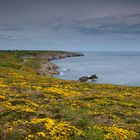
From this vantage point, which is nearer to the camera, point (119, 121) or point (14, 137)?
point (14, 137)

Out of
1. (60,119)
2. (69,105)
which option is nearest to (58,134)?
(60,119)

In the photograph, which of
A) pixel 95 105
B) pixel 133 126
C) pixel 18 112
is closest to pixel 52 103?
pixel 95 105

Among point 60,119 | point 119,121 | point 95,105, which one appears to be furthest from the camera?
point 95,105

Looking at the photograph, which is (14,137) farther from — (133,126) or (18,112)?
(133,126)

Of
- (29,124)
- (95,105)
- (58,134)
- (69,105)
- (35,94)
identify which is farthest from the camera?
(35,94)

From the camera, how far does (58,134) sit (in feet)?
55.3

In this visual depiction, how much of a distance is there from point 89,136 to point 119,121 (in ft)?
18.1

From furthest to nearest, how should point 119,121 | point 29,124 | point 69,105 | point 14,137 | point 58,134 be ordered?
point 69,105, point 119,121, point 29,124, point 58,134, point 14,137

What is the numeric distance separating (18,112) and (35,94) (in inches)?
387

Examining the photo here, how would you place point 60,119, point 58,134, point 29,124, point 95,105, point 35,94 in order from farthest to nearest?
point 35,94 → point 95,105 → point 60,119 → point 29,124 → point 58,134

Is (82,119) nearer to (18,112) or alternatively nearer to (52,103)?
(18,112)

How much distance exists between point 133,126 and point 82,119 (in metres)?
3.38

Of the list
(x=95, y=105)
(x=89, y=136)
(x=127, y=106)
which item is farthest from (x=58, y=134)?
(x=127, y=106)

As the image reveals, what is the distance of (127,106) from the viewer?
97.2ft
